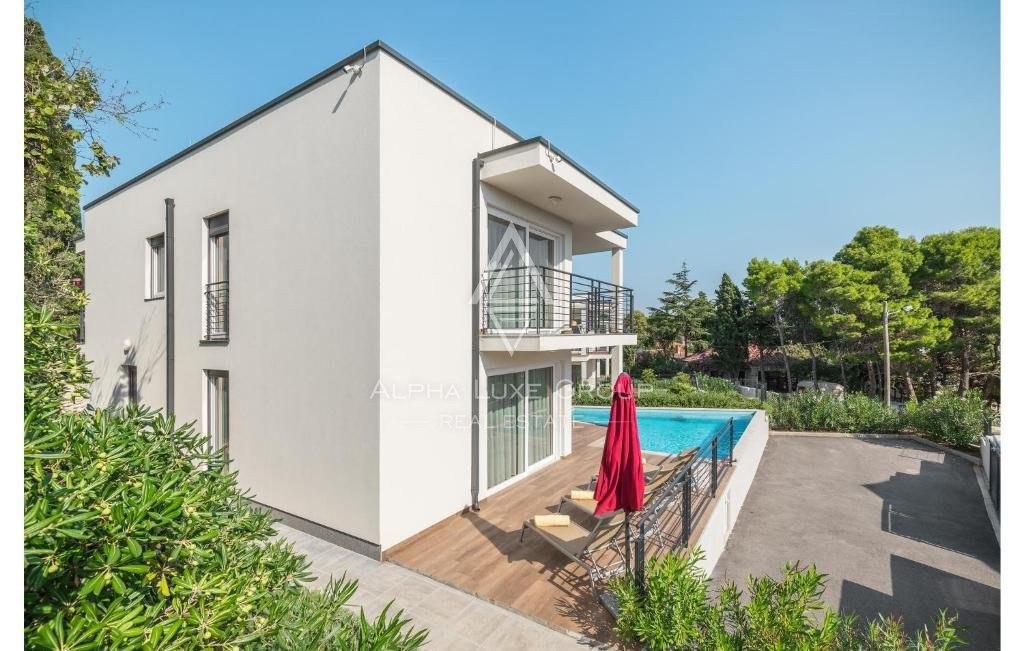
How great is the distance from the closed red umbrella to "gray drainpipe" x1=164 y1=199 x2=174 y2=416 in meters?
9.90

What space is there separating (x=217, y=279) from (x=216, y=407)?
2745 mm

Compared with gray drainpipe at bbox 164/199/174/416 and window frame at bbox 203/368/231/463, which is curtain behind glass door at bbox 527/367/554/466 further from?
gray drainpipe at bbox 164/199/174/416

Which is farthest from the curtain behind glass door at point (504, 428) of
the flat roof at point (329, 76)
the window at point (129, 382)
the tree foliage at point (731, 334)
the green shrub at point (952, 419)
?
the tree foliage at point (731, 334)

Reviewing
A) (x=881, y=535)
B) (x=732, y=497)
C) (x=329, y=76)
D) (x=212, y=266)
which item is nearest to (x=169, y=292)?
(x=212, y=266)

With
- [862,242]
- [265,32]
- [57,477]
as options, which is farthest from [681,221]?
[57,477]

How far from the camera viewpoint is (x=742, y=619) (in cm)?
387

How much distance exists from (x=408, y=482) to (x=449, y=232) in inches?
170

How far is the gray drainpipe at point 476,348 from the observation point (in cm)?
800

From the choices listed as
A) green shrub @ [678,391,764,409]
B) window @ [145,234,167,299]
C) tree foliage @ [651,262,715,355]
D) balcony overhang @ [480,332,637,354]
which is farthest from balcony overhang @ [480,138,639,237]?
tree foliage @ [651,262,715,355]

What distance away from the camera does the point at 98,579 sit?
4.94 ft

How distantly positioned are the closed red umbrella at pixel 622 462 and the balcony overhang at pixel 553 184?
172 inches

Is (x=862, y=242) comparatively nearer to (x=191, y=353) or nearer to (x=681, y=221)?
(x=681, y=221)

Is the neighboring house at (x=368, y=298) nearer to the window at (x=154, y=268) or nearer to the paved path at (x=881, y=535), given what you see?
the window at (x=154, y=268)

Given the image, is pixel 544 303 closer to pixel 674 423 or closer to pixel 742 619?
pixel 742 619
